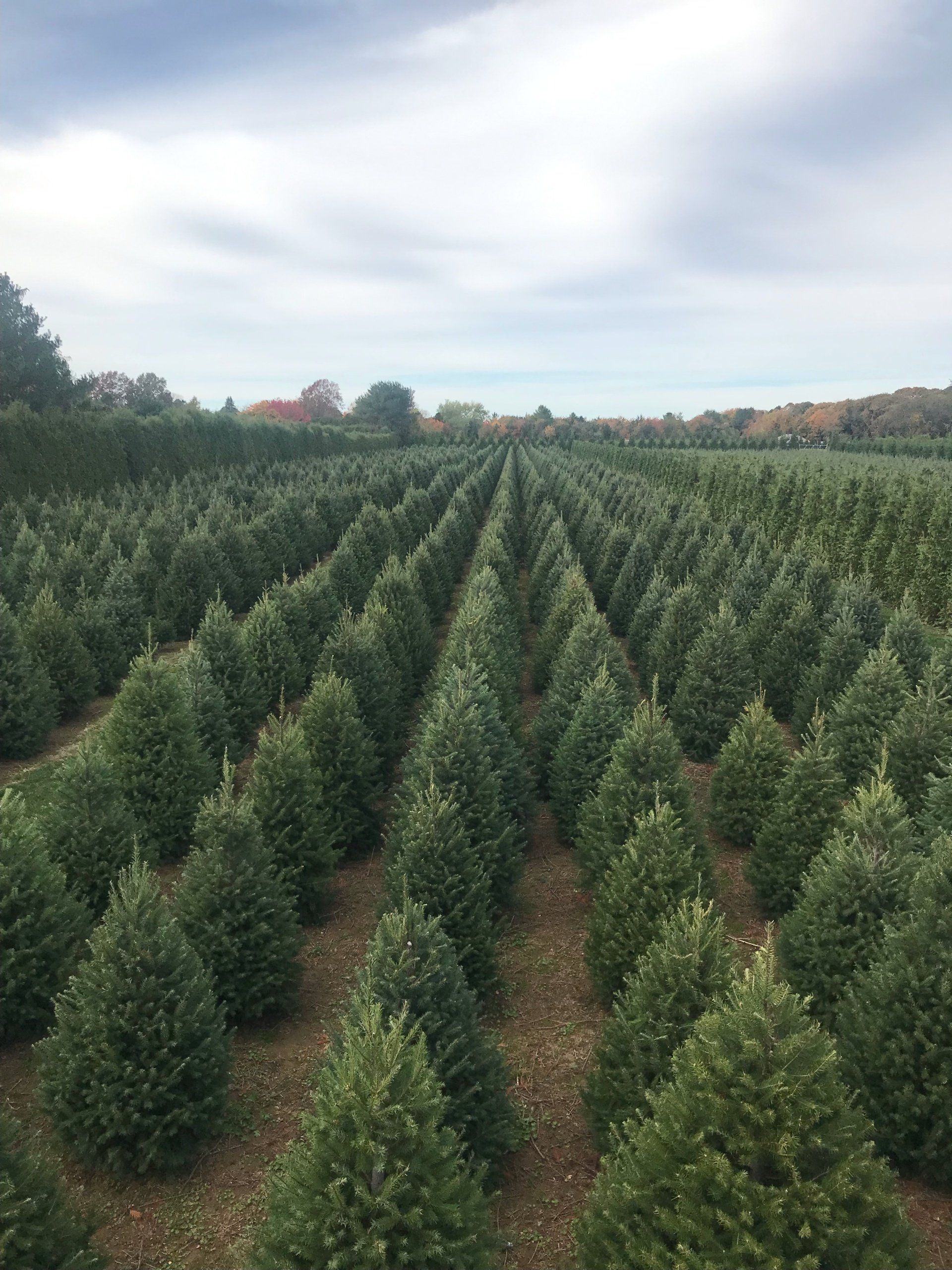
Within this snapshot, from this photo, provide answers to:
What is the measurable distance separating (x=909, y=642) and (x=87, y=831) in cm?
1221

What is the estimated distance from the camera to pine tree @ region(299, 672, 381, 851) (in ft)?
33.8

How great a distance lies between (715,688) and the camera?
13781 millimetres

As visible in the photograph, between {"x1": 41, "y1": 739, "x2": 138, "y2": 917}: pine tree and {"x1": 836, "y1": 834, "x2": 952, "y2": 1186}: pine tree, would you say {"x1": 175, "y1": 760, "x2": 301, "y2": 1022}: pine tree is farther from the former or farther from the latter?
{"x1": 836, "y1": 834, "x2": 952, "y2": 1186}: pine tree

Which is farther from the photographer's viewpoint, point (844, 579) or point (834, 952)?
point (844, 579)

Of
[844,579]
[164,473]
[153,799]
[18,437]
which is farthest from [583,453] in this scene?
[153,799]

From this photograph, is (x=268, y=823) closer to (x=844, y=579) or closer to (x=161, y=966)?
(x=161, y=966)

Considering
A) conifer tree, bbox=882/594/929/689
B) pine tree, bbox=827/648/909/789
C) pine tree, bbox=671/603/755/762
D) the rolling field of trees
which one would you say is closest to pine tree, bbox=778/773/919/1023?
the rolling field of trees

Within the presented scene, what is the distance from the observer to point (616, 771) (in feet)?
28.7

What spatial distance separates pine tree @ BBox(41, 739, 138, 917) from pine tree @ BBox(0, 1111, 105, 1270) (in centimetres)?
395

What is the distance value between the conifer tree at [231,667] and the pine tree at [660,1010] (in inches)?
345

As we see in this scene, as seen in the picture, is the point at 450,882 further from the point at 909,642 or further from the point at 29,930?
the point at 909,642

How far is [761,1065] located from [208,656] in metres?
11.1

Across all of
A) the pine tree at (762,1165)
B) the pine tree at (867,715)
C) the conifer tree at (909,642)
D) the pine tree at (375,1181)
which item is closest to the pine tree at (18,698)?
the pine tree at (375,1181)

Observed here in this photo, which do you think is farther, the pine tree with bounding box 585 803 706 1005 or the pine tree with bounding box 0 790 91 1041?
the pine tree with bounding box 585 803 706 1005
